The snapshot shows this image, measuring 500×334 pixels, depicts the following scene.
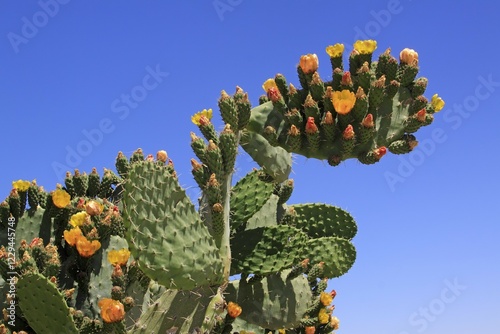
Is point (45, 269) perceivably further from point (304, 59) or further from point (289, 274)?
point (304, 59)

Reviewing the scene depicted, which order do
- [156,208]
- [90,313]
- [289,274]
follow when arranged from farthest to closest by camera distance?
[289,274] < [90,313] < [156,208]

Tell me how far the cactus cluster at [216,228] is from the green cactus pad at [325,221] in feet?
0.04

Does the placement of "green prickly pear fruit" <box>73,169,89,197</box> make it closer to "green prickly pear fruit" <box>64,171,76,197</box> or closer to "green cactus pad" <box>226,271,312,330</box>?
"green prickly pear fruit" <box>64,171,76,197</box>

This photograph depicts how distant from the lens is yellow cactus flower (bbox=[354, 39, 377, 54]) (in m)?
4.21

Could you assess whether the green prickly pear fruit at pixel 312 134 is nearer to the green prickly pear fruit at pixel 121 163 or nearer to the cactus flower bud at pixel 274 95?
the cactus flower bud at pixel 274 95

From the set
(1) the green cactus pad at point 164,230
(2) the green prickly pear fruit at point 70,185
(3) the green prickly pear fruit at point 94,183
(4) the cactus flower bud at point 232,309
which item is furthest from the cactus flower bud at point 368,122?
(2) the green prickly pear fruit at point 70,185

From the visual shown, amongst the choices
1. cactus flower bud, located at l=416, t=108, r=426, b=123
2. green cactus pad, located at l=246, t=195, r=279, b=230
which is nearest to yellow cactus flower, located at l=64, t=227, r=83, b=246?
green cactus pad, located at l=246, t=195, r=279, b=230

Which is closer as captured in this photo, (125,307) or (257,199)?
(125,307)

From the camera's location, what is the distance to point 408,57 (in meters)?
4.32

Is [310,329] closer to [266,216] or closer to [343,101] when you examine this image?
[266,216]

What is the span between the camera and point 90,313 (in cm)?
389

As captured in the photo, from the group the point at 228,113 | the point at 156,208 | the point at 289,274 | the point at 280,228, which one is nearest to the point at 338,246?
the point at 289,274

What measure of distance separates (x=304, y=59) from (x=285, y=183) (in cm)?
101

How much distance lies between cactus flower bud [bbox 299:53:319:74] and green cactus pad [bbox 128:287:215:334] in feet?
5.09
